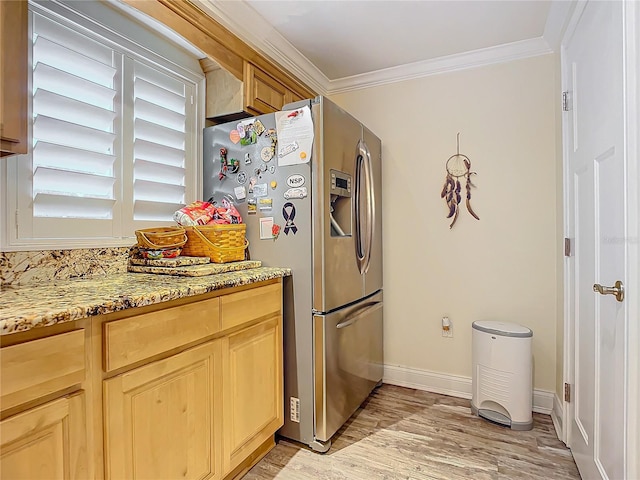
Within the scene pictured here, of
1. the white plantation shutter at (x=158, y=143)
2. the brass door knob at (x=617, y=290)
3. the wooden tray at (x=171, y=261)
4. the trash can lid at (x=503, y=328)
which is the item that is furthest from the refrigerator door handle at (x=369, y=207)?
the brass door knob at (x=617, y=290)

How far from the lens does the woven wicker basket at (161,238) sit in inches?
68.2

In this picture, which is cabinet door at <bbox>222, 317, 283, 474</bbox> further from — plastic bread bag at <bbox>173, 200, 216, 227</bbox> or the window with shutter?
the window with shutter

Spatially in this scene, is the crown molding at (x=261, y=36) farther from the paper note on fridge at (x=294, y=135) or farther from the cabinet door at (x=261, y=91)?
the paper note on fridge at (x=294, y=135)

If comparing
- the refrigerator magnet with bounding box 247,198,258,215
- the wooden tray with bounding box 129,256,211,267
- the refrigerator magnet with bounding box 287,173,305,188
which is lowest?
the wooden tray with bounding box 129,256,211,267

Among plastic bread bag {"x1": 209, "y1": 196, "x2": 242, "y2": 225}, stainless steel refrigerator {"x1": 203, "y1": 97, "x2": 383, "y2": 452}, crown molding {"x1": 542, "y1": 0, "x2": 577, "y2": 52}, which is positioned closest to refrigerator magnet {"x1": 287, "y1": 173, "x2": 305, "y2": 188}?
stainless steel refrigerator {"x1": 203, "y1": 97, "x2": 383, "y2": 452}

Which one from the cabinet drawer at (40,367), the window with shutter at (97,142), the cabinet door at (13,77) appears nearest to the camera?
the cabinet drawer at (40,367)

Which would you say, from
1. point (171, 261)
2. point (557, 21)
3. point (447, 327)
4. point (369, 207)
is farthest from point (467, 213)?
point (171, 261)

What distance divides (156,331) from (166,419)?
1.08 feet

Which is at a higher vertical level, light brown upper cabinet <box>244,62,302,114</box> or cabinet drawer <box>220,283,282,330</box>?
light brown upper cabinet <box>244,62,302,114</box>

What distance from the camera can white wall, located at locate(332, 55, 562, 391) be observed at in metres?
2.43

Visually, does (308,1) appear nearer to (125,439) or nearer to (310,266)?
(310,266)

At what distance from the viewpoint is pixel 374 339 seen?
263 centimetres

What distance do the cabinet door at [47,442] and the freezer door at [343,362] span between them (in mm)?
1134

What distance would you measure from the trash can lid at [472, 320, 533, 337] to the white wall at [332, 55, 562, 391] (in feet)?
0.56
